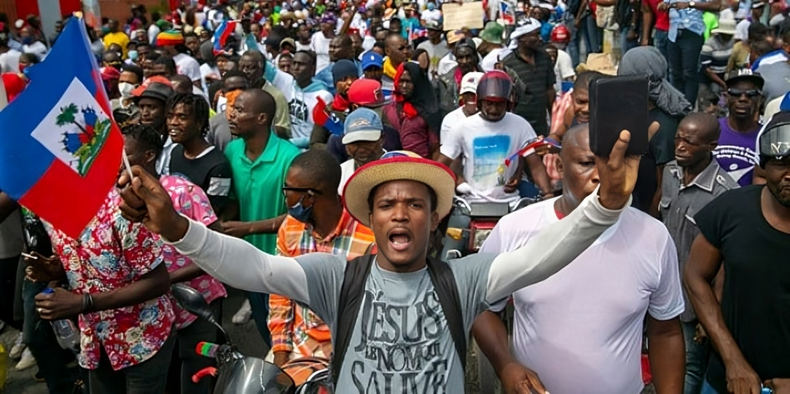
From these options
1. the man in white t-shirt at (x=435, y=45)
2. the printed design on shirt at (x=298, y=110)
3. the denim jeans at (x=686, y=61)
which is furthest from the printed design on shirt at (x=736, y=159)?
the man in white t-shirt at (x=435, y=45)

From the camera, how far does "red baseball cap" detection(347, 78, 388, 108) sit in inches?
276

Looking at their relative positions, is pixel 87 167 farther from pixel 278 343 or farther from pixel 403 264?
pixel 278 343

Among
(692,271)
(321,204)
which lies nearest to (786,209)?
(692,271)

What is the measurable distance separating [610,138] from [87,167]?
1598 millimetres

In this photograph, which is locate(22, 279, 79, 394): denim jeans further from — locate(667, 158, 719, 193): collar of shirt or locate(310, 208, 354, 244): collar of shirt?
locate(667, 158, 719, 193): collar of shirt

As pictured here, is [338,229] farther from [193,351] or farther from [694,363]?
[694,363]

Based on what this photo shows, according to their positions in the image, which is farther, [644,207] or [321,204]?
[644,207]

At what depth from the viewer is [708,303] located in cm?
324

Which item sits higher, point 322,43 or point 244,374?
point 244,374

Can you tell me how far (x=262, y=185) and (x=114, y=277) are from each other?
1.78m

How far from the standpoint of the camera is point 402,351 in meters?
2.41

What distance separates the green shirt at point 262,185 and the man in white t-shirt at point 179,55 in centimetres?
510

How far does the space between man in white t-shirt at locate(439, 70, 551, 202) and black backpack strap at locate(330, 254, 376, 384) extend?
10.6ft

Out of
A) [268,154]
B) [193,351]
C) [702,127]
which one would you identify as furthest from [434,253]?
[702,127]
